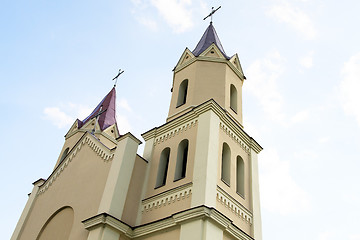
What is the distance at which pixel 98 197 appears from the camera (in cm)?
1143

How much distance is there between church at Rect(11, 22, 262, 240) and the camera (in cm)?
1005

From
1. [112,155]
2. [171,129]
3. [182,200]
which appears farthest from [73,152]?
[182,200]

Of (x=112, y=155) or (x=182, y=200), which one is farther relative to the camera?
(x=112, y=155)

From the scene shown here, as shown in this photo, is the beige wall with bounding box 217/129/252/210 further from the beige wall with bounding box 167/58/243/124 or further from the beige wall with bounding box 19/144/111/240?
the beige wall with bounding box 19/144/111/240

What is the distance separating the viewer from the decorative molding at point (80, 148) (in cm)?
1265

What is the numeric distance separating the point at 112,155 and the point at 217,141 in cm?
355

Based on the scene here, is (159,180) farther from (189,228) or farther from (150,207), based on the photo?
(189,228)

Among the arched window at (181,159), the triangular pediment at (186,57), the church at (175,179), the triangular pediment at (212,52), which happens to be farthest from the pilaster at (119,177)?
the triangular pediment at (212,52)

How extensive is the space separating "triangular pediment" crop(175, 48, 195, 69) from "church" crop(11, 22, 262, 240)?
0.19 ft

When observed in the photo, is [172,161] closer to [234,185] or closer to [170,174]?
[170,174]

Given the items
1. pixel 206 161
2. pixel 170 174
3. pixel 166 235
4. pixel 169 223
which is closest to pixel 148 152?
pixel 170 174

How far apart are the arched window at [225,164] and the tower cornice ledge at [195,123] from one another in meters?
0.64

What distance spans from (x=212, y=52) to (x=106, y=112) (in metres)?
8.27

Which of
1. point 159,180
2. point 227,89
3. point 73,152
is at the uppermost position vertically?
point 227,89
